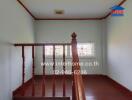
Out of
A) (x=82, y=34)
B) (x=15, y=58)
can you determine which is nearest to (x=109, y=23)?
(x=82, y=34)

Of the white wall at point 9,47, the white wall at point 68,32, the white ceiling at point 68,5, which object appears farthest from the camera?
the white wall at point 68,32

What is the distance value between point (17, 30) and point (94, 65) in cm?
343

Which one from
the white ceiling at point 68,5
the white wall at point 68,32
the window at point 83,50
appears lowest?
the window at point 83,50

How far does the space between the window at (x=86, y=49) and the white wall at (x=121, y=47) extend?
76 centimetres

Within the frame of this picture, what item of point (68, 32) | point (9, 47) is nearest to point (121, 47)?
point (68, 32)

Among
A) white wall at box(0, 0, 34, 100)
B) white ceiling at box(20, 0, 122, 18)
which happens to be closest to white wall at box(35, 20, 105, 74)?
white ceiling at box(20, 0, 122, 18)

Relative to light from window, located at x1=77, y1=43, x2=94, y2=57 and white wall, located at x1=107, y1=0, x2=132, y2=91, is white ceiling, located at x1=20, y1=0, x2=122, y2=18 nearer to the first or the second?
white wall, located at x1=107, y1=0, x2=132, y2=91

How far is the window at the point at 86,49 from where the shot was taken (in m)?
6.38

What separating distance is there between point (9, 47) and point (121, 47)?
9.13 ft

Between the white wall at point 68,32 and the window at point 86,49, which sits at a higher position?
the white wall at point 68,32

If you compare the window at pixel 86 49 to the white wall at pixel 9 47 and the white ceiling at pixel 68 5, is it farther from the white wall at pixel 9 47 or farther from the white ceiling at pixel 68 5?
the white wall at pixel 9 47

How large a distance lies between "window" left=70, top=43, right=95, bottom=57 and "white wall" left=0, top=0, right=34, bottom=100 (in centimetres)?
274

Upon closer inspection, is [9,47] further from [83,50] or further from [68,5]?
[83,50]

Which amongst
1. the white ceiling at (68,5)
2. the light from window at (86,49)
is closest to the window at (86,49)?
the light from window at (86,49)
